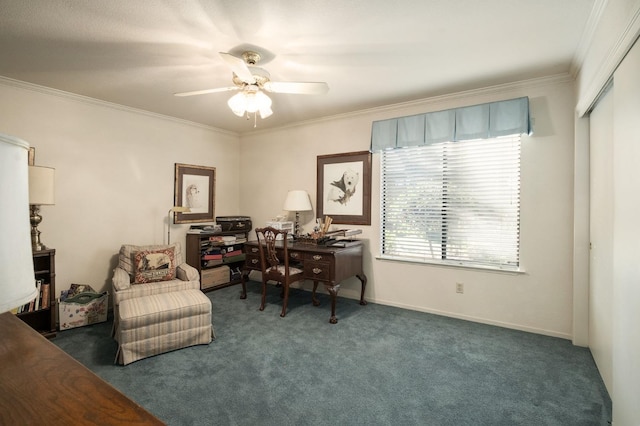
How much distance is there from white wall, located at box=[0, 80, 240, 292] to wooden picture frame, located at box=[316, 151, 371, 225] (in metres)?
1.98

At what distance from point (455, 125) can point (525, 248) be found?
1.43 metres

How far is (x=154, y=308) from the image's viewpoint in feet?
8.53

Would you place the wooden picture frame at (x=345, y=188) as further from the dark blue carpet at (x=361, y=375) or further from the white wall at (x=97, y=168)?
the white wall at (x=97, y=168)

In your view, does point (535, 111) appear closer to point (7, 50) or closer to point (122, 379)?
point (122, 379)

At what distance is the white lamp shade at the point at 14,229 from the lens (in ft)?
1.89

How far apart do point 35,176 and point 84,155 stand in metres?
0.94

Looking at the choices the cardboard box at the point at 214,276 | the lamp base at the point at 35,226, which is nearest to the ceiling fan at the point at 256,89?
the lamp base at the point at 35,226

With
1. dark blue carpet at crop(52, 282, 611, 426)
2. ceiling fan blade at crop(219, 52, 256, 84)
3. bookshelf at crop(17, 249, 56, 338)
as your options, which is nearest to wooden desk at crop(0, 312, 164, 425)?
dark blue carpet at crop(52, 282, 611, 426)

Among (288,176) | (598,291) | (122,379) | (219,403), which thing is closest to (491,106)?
(598,291)

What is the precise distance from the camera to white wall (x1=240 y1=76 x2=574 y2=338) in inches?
116

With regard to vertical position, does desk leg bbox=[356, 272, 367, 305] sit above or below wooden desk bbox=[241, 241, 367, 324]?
below

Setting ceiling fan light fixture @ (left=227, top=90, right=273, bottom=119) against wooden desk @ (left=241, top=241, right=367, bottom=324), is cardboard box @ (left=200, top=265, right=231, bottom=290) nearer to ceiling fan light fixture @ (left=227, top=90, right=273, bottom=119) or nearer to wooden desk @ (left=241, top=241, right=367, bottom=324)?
wooden desk @ (left=241, top=241, right=367, bottom=324)

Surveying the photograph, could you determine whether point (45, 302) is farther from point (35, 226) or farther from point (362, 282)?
point (362, 282)

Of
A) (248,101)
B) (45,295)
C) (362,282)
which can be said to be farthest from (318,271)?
(45,295)
